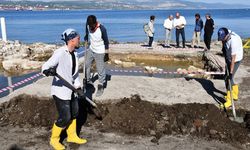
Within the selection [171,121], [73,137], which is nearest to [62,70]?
[73,137]

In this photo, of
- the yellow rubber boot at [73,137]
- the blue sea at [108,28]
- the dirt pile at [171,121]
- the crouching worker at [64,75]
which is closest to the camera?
the crouching worker at [64,75]

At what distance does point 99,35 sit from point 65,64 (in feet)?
9.51

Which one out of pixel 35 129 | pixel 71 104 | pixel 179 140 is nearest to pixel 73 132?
pixel 71 104

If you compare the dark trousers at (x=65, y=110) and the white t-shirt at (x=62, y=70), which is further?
the dark trousers at (x=65, y=110)

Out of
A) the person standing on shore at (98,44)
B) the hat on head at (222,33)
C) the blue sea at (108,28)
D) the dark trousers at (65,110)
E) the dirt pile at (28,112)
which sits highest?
the hat on head at (222,33)

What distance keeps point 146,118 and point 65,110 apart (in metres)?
2.29

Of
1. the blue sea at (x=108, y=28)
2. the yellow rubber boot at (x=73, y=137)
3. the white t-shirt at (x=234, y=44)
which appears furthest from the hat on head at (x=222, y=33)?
Answer: the blue sea at (x=108, y=28)

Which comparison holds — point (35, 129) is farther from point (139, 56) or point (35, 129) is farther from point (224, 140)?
point (139, 56)

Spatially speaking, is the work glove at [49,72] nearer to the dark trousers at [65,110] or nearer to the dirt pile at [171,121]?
the dark trousers at [65,110]

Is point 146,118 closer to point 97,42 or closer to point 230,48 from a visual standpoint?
point 97,42

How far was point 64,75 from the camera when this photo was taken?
5.79 metres

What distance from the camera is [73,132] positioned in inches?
256

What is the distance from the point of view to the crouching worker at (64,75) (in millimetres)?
5590

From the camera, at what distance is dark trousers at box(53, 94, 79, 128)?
5.88 metres
